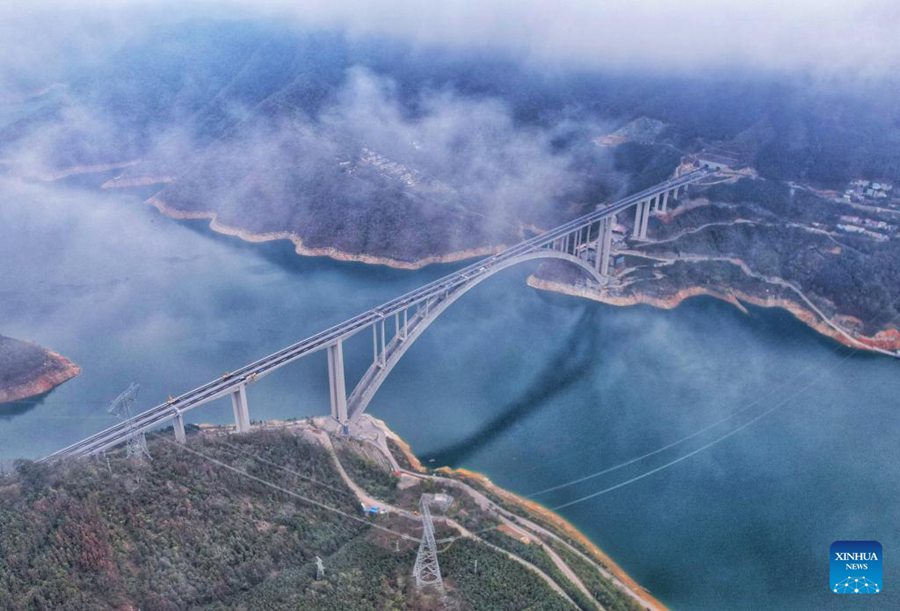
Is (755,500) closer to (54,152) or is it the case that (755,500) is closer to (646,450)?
(646,450)

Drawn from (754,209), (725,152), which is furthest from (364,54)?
(754,209)

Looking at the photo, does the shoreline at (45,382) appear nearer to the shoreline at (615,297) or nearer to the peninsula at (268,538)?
the peninsula at (268,538)

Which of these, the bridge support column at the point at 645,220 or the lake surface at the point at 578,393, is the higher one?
the bridge support column at the point at 645,220

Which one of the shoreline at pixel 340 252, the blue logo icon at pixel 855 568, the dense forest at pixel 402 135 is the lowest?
the blue logo icon at pixel 855 568

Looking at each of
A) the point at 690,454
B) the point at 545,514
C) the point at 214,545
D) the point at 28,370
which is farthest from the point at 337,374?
the point at 28,370

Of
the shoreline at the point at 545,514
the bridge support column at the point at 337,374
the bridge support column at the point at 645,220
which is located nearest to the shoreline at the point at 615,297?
the bridge support column at the point at 645,220

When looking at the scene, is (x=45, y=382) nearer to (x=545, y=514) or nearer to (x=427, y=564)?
(x=427, y=564)

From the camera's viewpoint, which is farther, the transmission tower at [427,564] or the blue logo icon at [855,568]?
the blue logo icon at [855,568]
